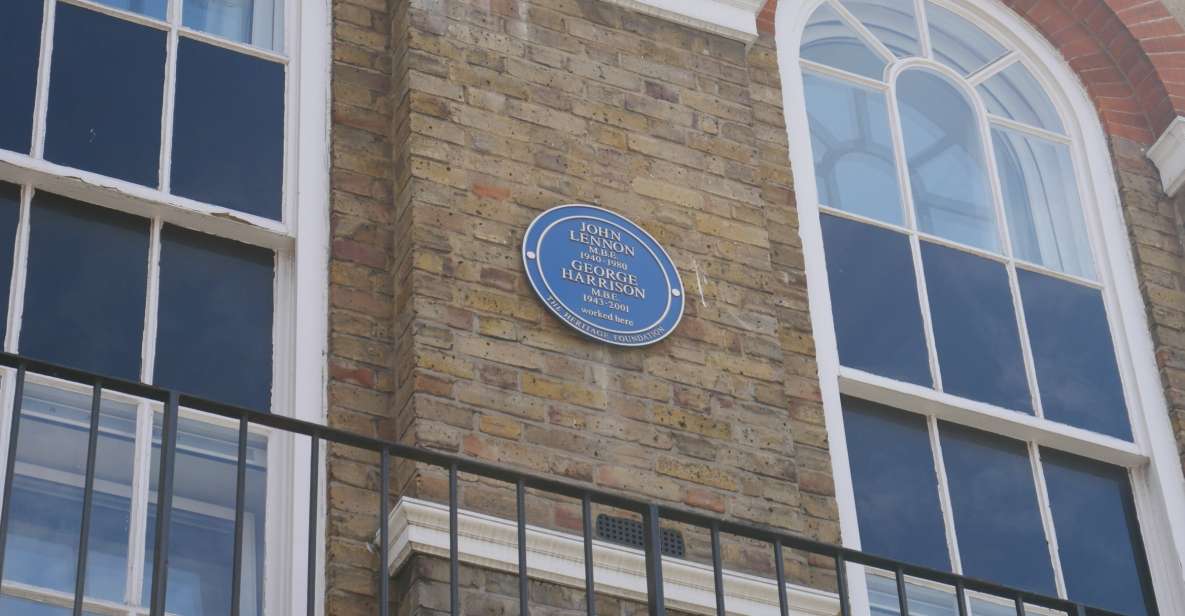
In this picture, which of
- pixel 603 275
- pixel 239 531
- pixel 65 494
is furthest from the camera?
pixel 603 275

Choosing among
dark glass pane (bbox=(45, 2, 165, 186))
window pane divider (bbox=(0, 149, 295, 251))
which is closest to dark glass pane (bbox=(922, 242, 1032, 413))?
window pane divider (bbox=(0, 149, 295, 251))

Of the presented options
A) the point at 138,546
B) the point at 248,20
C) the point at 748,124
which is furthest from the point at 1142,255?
the point at 138,546

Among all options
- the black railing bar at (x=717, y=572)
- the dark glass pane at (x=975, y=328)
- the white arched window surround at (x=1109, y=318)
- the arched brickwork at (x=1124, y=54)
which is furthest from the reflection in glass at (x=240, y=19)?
the arched brickwork at (x=1124, y=54)

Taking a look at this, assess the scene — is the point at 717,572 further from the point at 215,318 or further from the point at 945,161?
the point at 945,161

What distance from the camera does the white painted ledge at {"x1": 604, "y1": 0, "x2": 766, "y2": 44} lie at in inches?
334

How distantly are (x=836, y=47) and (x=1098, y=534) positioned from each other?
2.33 m

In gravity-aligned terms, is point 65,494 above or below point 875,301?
below

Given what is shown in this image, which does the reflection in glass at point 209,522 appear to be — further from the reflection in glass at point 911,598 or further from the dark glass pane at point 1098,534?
the dark glass pane at point 1098,534

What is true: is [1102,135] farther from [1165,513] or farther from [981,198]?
[1165,513]

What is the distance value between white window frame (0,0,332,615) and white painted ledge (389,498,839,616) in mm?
352

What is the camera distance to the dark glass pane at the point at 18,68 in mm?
7289

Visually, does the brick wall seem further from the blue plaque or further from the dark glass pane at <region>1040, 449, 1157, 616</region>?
the dark glass pane at <region>1040, 449, 1157, 616</region>

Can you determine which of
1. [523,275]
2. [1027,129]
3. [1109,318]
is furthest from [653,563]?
[1027,129]

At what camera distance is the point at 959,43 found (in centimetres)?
966
